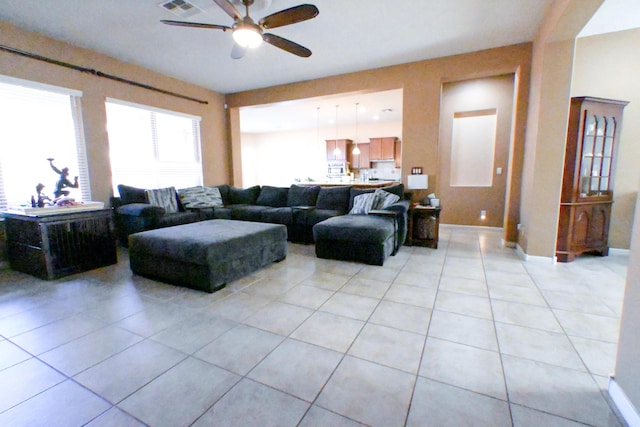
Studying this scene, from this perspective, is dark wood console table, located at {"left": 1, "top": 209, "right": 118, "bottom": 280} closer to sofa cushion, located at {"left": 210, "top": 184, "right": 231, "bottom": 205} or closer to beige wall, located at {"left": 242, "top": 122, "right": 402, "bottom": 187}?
sofa cushion, located at {"left": 210, "top": 184, "right": 231, "bottom": 205}

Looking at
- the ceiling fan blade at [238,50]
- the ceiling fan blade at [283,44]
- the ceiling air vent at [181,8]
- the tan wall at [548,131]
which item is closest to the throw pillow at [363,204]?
the tan wall at [548,131]

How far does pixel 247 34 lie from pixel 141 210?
2.59m

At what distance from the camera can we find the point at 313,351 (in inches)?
64.3

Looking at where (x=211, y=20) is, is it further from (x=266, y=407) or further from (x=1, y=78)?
(x=266, y=407)

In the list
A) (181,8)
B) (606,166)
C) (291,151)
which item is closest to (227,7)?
(181,8)

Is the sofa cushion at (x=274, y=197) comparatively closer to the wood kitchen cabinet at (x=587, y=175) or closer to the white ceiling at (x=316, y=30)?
the white ceiling at (x=316, y=30)

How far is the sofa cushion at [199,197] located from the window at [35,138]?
1273mm

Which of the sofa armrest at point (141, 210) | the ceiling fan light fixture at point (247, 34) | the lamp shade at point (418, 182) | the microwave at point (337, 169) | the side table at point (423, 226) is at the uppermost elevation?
the ceiling fan light fixture at point (247, 34)

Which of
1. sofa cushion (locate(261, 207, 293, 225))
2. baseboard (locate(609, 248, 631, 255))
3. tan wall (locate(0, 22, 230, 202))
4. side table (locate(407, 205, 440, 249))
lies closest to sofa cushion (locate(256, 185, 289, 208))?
sofa cushion (locate(261, 207, 293, 225))

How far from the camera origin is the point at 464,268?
308cm

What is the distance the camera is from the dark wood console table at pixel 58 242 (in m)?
2.75

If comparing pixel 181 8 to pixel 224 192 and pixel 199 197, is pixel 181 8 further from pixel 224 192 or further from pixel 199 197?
pixel 224 192

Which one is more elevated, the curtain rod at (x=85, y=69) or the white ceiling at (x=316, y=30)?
the white ceiling at (x=316, y=30)

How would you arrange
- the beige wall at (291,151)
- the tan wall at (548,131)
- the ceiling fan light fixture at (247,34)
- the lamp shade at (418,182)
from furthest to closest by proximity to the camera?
the beige wall at (291,151) → the lamp shade at (418,182) → the tan wall at (548,131) → the ceiling fan light fixture at (247,34)
